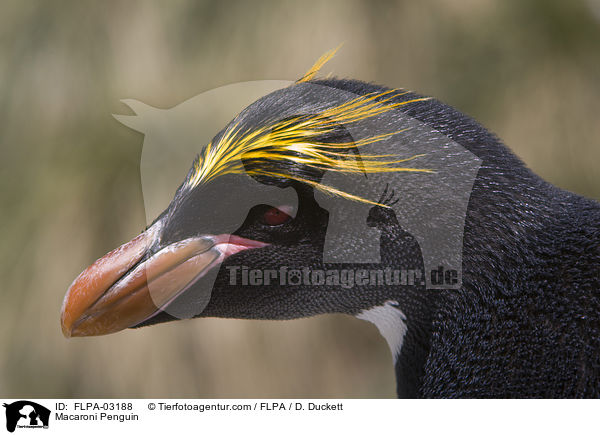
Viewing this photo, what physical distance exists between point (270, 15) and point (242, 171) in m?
1.01

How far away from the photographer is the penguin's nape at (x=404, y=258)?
2.35 ft

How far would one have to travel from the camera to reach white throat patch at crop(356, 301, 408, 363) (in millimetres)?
823

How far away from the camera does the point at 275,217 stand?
762 mm

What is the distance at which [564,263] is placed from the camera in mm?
722

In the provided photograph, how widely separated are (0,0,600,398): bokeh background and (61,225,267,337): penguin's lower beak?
882 mm

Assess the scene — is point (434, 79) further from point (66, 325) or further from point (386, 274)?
point (66, 325)

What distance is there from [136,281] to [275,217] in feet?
0.67

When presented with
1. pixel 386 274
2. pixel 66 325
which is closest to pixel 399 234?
pixel 386 274

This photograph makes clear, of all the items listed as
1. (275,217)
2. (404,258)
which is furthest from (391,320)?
(275,217)
